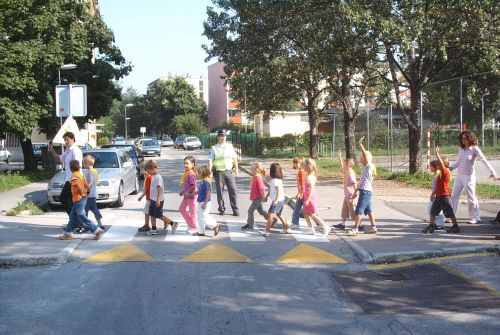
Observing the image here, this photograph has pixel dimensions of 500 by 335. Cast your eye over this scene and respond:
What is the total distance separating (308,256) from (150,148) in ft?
133

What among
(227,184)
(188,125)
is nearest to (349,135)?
(227,184)

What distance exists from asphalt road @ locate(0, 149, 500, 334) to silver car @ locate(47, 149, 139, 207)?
452 centimetres

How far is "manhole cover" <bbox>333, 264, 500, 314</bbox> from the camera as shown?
5.84m

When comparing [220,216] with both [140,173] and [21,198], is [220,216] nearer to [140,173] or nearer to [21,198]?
[21,198]

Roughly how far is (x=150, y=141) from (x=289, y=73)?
81.6ft

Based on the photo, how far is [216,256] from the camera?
8250 millimetres

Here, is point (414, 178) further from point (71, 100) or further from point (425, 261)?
point (425, 261)

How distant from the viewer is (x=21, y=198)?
49.3 ft

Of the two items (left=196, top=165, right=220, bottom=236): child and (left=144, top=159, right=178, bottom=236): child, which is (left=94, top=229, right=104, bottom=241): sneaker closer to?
(left=144, top=159, right=178, bottom=236): child

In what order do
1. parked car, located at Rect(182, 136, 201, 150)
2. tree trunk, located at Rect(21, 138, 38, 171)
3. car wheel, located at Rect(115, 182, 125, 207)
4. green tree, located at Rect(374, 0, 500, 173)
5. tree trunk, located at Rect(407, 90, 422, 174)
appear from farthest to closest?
parked car, located at Rect(182, 136, 201, 150) → tree trunk, located at Rect(21, 138, 38, 171) → tree trunk, located at Rect(407, 90, 422, 174) → green tree, located at Rect(374, 0, 500, 173) → car wheel, located at Rect(115, 182, 125, 207)

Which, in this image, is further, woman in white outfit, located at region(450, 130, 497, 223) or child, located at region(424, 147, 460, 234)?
woman in white outfit, located at region(450, 130, 497, 223)

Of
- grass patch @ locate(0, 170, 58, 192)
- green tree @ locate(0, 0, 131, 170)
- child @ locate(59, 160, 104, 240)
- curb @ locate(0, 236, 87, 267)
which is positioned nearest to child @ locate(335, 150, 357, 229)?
child @ locate(59, 160, 104, 240)

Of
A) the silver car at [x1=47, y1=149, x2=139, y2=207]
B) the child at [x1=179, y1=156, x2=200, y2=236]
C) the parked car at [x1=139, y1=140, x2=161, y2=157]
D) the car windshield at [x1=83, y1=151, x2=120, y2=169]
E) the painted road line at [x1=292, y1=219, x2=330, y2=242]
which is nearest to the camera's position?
the painted road line at [x1=292, y1=219, x2=330, y2=242]

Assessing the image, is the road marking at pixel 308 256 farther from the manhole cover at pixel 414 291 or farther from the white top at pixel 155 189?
the white top at pixel 155 189
